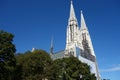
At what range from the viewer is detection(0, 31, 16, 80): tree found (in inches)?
1134

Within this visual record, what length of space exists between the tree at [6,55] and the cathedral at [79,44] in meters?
66.6

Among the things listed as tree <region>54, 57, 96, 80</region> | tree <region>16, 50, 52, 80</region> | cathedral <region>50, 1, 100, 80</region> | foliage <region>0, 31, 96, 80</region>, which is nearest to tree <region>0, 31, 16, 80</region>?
foliage <region>0, 31, 96, 80</region>

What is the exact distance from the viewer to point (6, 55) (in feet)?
96.9

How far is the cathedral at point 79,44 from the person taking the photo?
99812 millimetres

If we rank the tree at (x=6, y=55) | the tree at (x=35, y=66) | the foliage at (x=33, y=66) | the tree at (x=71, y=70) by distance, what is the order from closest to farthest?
the tree at (x=6, y=55), the foliage at (x=33, y=66), the tree at (x=35, y=66), the tree at (x=71, y=70)

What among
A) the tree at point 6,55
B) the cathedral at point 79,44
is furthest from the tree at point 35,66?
the cathedral at point 79,44

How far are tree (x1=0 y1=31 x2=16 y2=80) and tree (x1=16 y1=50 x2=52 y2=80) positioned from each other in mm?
6357

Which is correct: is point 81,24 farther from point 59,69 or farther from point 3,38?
point 3,38

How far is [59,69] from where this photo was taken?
43.5m

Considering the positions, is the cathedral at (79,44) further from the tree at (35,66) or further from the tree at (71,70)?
the tree at (35,66)

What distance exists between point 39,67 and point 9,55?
1032 centimetres

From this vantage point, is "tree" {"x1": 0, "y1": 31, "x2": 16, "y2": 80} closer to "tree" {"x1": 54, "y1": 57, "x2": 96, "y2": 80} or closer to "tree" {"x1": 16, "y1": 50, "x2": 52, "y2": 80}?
"tree" {"x1": 16, "y1": 50, "x2": 52, "y2": 80}

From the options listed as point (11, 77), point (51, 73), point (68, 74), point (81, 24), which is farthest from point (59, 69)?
point (81, 24)

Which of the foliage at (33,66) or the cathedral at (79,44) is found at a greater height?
the cathedral at (79,44)
